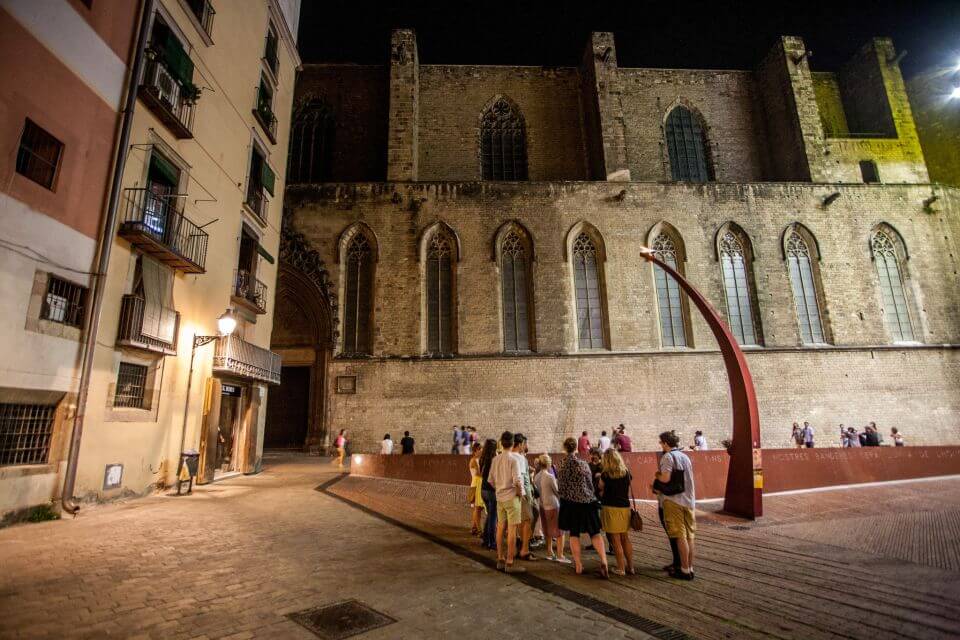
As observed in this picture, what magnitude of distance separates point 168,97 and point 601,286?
1448 cm

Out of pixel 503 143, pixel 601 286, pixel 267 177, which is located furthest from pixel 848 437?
pixel 267 177

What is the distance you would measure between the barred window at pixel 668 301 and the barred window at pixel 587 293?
2333 millimetres

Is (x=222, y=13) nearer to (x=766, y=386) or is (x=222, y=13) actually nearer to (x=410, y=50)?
(x=410, y=50)

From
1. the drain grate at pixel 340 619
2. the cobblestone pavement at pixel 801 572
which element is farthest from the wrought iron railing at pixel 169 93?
the drain grate at pixel 340 619

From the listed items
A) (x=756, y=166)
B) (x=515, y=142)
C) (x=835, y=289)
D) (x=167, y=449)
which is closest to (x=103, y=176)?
(x=167, y=449)

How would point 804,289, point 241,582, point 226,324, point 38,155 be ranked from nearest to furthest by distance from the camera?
point 241,582
point 38,155
point 226,324
point 804,289

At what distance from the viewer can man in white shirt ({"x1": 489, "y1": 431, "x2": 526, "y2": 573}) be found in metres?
4.61

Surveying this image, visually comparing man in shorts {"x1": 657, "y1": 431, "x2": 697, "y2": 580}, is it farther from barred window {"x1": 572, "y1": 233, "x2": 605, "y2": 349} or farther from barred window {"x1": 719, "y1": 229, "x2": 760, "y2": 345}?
barred window {"x1": 719, "y1": 229, "x2": 760, "y2": 345}

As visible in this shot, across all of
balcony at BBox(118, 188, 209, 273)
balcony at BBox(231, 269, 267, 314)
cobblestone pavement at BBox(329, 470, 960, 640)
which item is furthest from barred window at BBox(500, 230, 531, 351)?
balcony at BBox(118, 188, 209, 273)

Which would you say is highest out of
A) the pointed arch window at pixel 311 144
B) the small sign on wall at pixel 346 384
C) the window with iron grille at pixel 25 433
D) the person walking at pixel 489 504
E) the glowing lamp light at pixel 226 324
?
the pointed arch window at pixel 311 144

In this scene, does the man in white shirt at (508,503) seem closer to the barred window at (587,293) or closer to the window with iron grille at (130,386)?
the window with iron grille at (130,386)

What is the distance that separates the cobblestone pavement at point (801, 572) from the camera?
3.37 metres

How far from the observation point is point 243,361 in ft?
36.0

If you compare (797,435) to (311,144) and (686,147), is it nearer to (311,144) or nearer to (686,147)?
(686,147)
